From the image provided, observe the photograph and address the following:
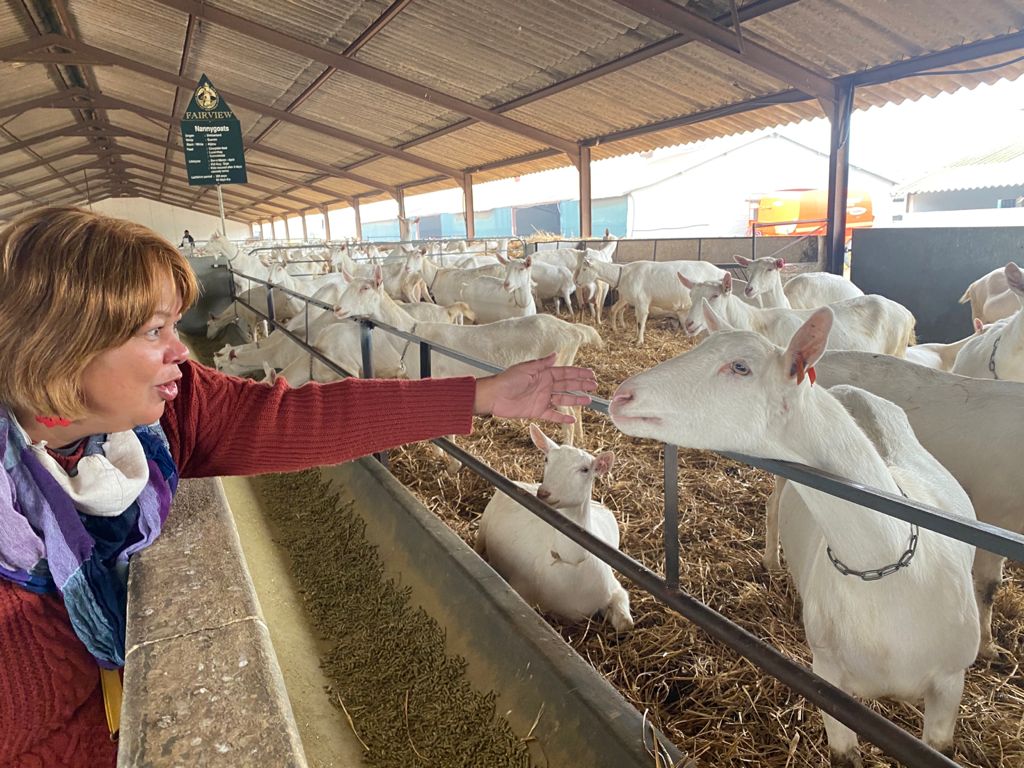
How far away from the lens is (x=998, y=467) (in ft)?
9.32

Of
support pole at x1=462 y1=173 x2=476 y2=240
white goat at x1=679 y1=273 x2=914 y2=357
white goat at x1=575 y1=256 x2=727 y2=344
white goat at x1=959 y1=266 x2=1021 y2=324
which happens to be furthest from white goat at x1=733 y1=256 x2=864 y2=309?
support pole at x1=462 y1=173 x2=476 y2=240

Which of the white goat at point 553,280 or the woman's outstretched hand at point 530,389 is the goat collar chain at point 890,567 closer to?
the woman's outstretched hand at point 530,389

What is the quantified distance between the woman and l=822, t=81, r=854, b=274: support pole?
9.53 metres

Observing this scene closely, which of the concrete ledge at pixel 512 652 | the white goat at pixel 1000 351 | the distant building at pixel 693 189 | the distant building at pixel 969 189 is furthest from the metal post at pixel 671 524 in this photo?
the distant building at pixel 693 189

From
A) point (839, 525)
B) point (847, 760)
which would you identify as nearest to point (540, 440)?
point (839, 525)

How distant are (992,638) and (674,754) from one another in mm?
1860

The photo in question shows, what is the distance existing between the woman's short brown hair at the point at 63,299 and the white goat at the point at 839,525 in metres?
1.20

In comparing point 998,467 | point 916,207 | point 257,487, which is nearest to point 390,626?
point 257,487

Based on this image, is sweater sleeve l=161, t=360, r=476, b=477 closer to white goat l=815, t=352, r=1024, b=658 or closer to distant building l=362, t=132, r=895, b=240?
white goat l=815, t=352, r=1024, b=658

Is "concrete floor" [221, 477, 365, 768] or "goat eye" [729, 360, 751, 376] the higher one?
"goat eye" [729, 360, 751, 376]

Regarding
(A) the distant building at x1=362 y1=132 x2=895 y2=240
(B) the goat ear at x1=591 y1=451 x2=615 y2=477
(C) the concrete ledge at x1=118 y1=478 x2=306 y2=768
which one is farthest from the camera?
(A) the distant building at x1=362 y1=132 x2=895 y2=240

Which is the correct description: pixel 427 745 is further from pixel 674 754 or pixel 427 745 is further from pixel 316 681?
pixel 674 754

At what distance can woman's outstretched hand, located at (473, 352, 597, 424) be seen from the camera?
1949 mm

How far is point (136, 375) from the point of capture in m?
1.30
